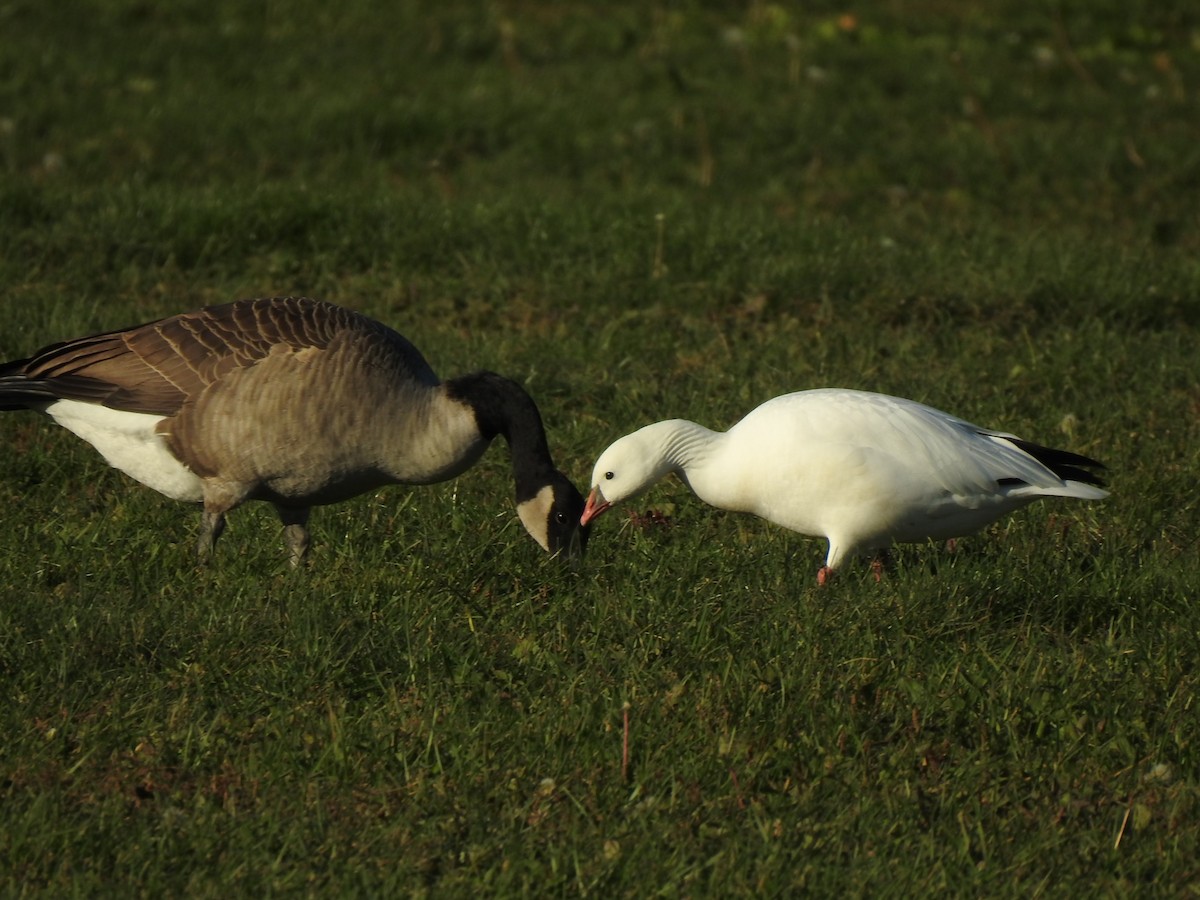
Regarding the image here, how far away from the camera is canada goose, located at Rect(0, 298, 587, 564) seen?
201 inches

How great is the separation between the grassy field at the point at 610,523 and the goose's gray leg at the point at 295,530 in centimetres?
9

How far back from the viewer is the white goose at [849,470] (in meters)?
5.13

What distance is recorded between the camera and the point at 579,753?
165 inches

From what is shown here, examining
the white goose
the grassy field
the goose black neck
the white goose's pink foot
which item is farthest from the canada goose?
the white goose's pink foot

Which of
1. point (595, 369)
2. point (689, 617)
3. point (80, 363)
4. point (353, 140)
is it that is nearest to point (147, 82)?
point (353, 140)

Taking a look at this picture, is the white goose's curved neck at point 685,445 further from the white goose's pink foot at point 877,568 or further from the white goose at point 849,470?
the white goose's pink foot at point 877,568

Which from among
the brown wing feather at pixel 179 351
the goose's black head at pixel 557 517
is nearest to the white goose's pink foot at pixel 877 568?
the goose's black head at pixel 557 517

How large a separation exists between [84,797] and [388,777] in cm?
73

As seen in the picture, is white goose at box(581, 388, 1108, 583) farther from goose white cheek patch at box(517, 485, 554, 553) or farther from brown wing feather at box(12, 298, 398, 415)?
brown wing feather at box(12, 298, 398, 415)

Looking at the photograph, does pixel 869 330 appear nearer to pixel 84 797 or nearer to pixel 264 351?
pixel 264 351

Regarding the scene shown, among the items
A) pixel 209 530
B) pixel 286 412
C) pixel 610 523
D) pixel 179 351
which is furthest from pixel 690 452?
pixel 179 351

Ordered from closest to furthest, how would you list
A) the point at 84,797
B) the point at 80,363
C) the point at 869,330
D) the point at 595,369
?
the point at 84,797, the point at 80,363, the point at 595,369, the point at 869,330

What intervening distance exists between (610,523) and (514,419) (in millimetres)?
805

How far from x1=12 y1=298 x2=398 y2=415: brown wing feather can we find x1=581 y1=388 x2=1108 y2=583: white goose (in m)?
0.93
